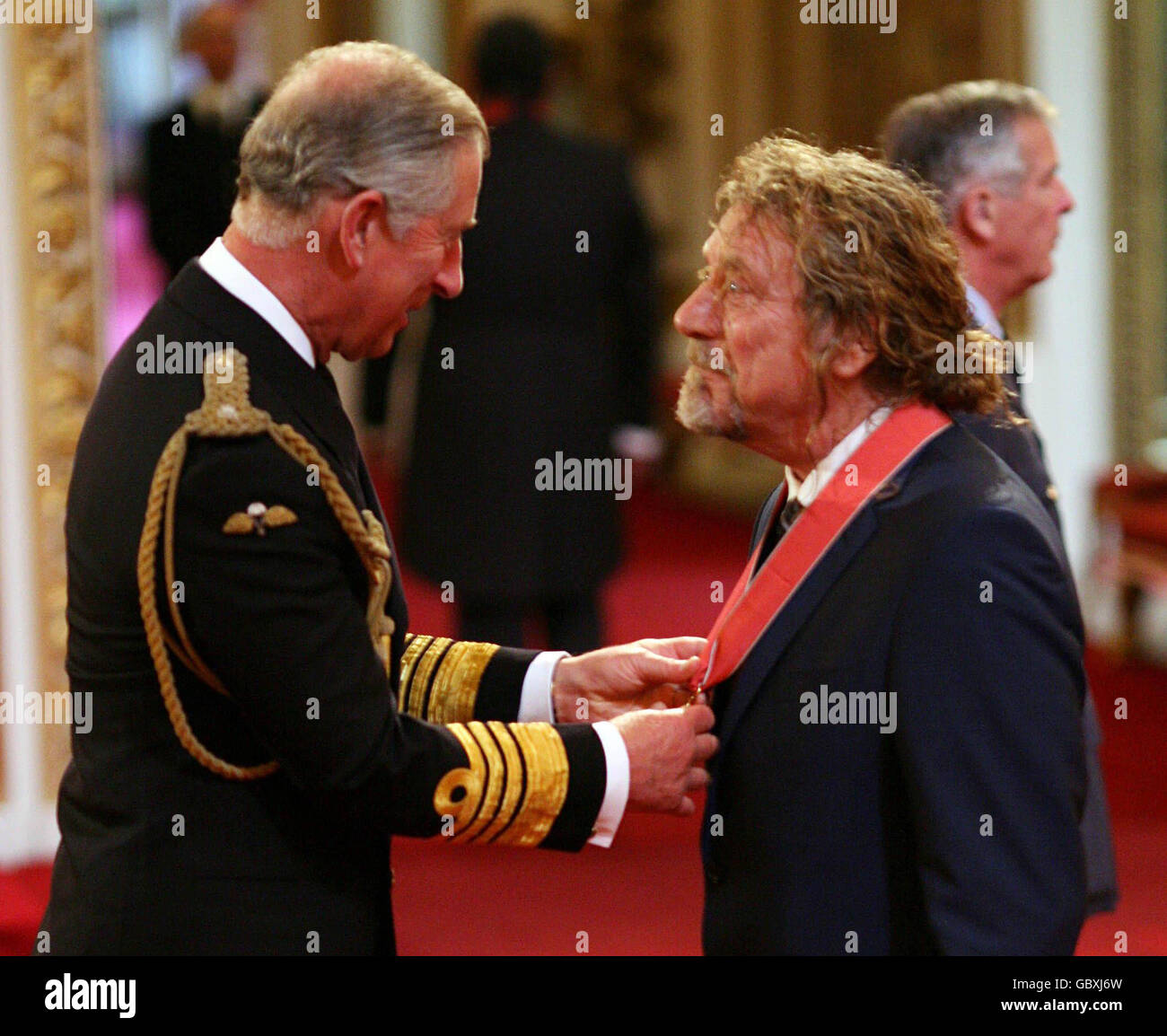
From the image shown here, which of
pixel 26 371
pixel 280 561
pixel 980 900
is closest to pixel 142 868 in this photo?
pixel 280 561

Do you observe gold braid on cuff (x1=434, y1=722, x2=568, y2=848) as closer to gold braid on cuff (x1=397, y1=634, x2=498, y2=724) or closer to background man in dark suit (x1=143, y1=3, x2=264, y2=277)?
gold braid on cuff (x1=397, y1=634, x2=498, y2=724)

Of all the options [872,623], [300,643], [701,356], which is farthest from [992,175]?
[300,643]

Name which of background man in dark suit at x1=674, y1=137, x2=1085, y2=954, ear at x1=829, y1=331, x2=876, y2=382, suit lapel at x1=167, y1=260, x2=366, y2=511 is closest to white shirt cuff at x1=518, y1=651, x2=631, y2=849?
background man in dark suit at x1=674, y1=137, x2=1085, y2=954

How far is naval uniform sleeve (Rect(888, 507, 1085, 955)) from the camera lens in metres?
1.92

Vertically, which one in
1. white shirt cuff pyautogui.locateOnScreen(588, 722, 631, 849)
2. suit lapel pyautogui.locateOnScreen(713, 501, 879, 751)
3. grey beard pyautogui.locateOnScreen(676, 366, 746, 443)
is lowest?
white shirt cuff pyautogui.locateOnScreen(588, 722, 631, 849)

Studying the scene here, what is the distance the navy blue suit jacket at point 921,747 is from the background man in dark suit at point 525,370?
2.80 metres

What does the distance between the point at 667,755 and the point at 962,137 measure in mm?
1652

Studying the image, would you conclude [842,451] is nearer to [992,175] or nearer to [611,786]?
[611,786]

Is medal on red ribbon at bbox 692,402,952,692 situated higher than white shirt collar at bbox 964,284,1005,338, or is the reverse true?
white shirt collar at bbox 964,284,1005,338

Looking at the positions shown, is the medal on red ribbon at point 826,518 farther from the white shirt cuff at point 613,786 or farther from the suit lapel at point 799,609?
the white shirt cuff at point 613,786

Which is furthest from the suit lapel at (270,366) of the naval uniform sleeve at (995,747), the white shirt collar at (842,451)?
the naval uniform sleeve at (995,747)

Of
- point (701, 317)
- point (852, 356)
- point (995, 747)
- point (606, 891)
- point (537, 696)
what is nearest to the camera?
point (995, 747)

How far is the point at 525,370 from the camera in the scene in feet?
16.3

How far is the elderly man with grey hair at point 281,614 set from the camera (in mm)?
1960
